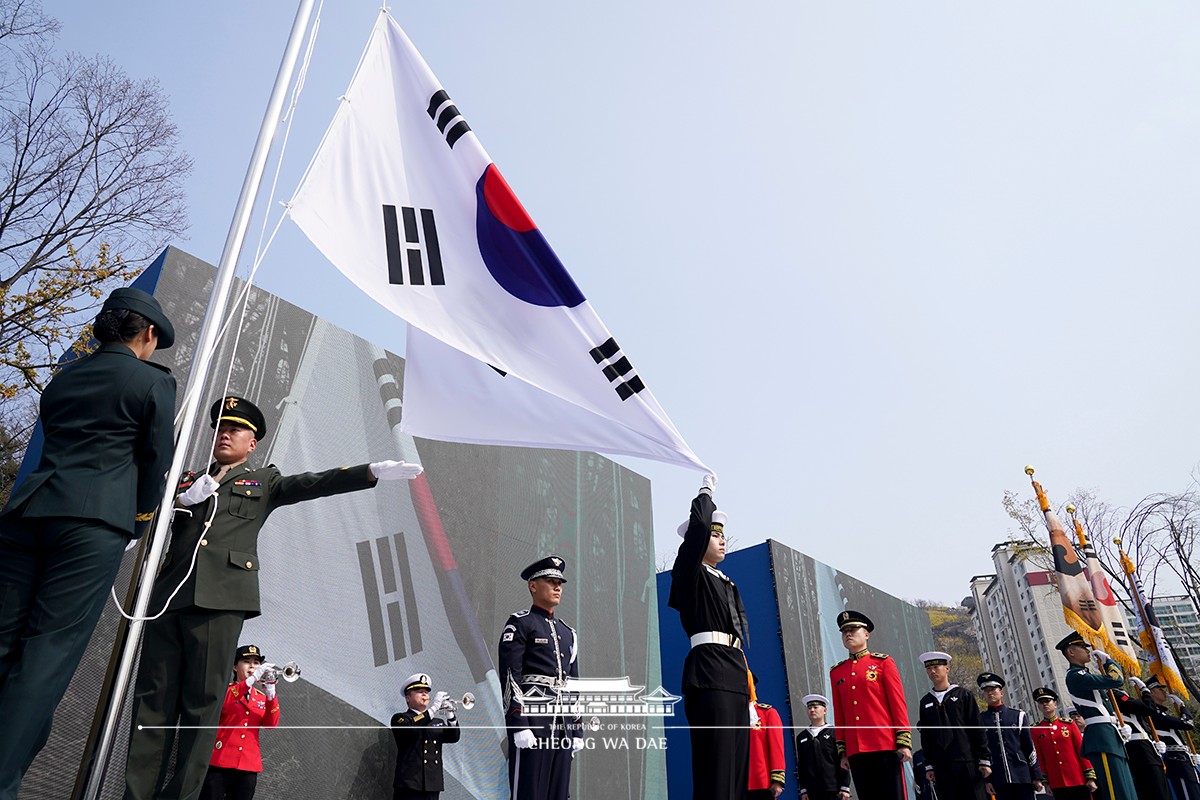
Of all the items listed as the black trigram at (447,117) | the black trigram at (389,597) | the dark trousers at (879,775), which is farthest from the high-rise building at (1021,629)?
the black trigram at (447,117)

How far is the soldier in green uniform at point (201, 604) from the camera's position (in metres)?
2.64

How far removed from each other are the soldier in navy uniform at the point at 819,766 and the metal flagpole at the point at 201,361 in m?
8.15

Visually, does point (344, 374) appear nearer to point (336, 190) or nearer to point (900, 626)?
point (336, 190)

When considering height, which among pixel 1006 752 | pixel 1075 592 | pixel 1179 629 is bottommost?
pixel 1006 752

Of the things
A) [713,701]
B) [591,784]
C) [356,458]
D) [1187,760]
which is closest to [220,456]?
[713,701]

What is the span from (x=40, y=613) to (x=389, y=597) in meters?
4.89

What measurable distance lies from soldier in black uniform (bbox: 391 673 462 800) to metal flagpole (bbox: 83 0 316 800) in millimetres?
3315

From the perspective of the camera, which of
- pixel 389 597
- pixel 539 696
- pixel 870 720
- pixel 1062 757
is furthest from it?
pixel 1062 757

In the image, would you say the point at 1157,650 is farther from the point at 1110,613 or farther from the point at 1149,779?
the point at 1149,779

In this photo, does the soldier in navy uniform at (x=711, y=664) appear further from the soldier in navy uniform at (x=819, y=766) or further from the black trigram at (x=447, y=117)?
the soldier in navy uniform at (x=819, y=766)

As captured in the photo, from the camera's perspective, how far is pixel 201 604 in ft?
9.11

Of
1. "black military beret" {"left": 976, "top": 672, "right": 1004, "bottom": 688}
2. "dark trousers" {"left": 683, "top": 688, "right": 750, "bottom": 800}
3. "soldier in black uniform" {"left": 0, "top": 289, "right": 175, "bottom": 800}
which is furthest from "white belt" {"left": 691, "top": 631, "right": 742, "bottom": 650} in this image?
"black military beret" {"left": 976, "top": 672, "right": 1004, "bottom": 688}

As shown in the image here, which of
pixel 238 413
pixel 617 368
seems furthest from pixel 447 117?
pixel 238 413

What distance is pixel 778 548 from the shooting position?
39.8 ft
